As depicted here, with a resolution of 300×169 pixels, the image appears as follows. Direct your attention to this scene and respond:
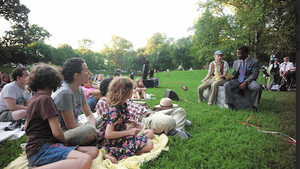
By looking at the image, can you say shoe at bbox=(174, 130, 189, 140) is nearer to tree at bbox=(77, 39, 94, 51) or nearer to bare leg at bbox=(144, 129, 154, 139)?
bare leg at bbox=(144, 129, 154, 139)

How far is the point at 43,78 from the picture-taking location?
185 cm

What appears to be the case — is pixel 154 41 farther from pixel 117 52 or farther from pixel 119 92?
pixel 119 92

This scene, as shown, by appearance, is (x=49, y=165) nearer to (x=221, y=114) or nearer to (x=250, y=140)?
(x=250, y=140)

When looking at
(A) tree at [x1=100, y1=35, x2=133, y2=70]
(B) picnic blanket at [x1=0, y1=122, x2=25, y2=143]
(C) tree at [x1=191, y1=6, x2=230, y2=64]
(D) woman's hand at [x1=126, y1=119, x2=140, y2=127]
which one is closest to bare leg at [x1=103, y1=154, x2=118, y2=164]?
(D) woman's hand at [x1=126, y1=119, x2=140, y2=127]

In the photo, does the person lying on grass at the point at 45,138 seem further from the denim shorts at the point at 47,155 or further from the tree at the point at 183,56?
the tree at the point at 183,56

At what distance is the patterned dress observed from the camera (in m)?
2.18

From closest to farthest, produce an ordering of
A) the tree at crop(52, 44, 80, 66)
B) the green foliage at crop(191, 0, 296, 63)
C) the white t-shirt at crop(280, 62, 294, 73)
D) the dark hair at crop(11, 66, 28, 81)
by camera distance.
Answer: the dark hair at crop(11, 66, 28, 81)
the white t-shirt at crop(280, 62, 294, 73)
the green foliage at crop(191, 0, 296, 63)
the tree at crop(52, 44, 80, 66)

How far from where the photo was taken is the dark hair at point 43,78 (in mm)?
1835

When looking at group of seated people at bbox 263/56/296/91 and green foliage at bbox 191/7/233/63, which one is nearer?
group of seated people at bbox 263/56/296/91

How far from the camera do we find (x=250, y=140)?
9.33 ft

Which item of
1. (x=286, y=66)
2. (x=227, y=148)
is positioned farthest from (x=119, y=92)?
(x=286, y=66)

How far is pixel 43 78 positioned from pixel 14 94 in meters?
2.54

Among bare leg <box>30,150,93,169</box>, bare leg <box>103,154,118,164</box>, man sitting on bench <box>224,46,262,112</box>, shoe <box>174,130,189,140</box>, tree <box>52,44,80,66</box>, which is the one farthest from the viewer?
tree <box>52,44,80,66</box>

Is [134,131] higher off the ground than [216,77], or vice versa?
[216,77]
